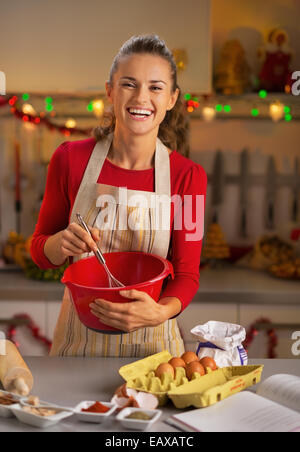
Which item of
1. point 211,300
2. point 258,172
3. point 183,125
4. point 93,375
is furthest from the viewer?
point 258,172

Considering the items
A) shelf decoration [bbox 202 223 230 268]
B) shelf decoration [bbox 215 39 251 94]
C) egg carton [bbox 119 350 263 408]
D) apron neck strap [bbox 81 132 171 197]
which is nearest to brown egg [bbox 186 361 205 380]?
egg carton [bbox 119 350 263 408]

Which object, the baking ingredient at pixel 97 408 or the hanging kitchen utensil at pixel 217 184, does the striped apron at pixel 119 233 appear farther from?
the hanging kitchen utensil at pixel 217 184

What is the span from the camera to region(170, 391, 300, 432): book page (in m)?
0.88

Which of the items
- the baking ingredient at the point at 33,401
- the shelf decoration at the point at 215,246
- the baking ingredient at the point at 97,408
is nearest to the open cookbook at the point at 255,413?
the baking ingredient at the point at 97,408

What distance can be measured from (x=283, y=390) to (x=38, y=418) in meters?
0.41

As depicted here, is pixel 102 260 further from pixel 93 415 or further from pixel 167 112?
pixel 167 112

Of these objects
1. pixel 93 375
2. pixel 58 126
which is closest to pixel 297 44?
pixel 58 126

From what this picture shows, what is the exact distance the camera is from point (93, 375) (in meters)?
1.15

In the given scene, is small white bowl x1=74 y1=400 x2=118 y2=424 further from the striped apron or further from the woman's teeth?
the woman's teeth

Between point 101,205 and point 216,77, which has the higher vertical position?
point 216,77

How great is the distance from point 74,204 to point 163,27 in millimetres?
1187

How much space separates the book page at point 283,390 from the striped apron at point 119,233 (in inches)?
15.7

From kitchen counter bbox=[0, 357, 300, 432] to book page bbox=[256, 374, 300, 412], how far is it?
0.21ft

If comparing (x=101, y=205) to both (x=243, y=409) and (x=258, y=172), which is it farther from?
(x=258, y=172)
